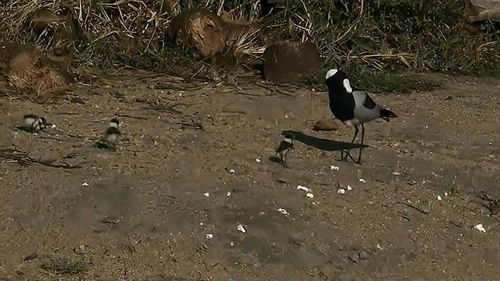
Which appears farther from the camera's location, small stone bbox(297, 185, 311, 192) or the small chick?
the small chick

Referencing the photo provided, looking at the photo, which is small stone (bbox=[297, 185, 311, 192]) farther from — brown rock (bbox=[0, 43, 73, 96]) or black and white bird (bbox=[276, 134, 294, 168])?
brown rock (bbox=[0, 43, 73, 96])

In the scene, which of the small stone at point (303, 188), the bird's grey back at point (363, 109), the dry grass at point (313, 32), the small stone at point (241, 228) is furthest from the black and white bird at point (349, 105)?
the dry grass at point (313, 32)

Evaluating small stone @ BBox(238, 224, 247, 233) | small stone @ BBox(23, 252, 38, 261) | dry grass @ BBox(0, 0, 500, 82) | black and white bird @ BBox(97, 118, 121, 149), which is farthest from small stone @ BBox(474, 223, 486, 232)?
dry grass @ BBox(0, 0, 500, 82)

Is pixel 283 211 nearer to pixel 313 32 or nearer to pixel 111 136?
pixel 111 136

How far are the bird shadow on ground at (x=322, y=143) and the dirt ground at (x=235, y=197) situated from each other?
3 cm

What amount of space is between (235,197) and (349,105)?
4.47 feet

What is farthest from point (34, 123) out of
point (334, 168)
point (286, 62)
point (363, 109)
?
point (286, 62)

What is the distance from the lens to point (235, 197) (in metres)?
5.17

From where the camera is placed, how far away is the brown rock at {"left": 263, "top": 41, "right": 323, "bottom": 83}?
786cm

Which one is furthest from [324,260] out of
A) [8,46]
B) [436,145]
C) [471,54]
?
[471,54]

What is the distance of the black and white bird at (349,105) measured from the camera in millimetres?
6129

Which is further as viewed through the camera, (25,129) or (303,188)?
(25,129)

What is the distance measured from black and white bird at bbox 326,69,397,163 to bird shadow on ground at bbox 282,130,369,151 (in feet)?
0.29

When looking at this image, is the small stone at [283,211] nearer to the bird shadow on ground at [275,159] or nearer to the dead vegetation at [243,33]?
the bird shadow on ground at [275,159]
